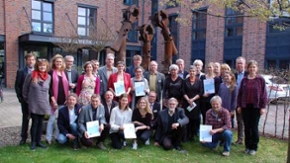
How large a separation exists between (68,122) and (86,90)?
2.40ft

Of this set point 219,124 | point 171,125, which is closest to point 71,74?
point 171,125

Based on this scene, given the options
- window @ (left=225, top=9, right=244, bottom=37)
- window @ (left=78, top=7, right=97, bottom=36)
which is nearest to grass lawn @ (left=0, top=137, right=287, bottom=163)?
window @ (left=225, top=9, right=244, bottom=37)

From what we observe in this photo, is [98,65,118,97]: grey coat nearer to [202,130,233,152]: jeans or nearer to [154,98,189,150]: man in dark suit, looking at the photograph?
[154,98,189,150]: man in dark suit

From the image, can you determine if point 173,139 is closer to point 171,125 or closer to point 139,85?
point 171,125

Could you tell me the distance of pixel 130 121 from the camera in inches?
223

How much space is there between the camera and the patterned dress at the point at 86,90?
18.4 ft

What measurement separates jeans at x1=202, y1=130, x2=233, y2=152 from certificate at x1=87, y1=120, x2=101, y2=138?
87.1 inches

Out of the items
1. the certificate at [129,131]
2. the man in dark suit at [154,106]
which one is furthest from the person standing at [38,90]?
the man in dark suit at [154,106]

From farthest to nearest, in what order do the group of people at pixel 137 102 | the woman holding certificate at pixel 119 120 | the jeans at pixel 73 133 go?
the woman holding certificate at pixel 119 120, the jeans at pixel 73 133, the group of people at pixel 137 102

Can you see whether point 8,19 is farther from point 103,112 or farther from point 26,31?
point 103,112

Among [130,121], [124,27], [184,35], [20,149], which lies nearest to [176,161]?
[130,121]

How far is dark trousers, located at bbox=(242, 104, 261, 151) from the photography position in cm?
520

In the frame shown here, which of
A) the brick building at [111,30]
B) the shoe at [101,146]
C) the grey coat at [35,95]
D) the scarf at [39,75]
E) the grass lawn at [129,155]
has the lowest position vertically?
the grass lawn at [129,155]

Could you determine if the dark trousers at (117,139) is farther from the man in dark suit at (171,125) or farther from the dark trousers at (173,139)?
the dark trousers at (173,139)
